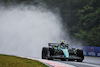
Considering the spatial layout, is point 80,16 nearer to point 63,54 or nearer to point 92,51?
point 92,51

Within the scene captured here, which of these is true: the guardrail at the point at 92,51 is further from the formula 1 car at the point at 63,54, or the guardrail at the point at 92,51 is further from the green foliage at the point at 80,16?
the green foliage at the point at 80,16

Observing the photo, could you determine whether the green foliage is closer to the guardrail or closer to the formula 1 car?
the guardrail

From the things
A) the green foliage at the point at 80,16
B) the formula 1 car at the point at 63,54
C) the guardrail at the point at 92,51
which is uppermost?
the green foliage at the point at 80,16

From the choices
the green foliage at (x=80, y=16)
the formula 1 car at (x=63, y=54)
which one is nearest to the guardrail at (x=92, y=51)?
the formula 1 car at (x=63, y=54)

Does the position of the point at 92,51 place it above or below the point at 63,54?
above

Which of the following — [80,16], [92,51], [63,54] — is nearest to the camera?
[63,54]

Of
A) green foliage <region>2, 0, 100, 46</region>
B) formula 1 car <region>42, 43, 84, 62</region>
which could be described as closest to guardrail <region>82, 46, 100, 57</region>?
formula 1 car <region>42, 43, 84, 62</region>

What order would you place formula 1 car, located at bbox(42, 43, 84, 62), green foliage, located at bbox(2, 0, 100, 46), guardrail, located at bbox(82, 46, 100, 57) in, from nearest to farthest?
1. formula 1 car, located at bbox(42, 43, 84, 62)
2. guardrail, located at bbox(82, 46, 100, 57)
3. green foliage, located at bbox(2, 0, 100, 46)

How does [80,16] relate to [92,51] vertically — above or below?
above

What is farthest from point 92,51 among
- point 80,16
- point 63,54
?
point 80,16

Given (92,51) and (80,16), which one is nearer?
(92,51)

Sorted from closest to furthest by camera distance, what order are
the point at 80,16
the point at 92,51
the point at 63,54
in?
the point at 63,54
the point at 92,51
the point at 80,16

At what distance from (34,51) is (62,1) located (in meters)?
35.4

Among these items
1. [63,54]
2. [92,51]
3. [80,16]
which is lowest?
[63,54]
